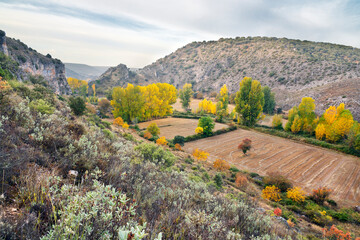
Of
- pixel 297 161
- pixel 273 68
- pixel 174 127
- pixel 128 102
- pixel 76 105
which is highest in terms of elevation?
pixel 273 68

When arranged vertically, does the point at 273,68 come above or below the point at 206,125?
above

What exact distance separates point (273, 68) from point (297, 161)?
3418 inches

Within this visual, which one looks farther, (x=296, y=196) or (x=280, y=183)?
(x=280, y=183)

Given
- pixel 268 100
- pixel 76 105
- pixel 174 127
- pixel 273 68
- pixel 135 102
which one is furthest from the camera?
pixel 273 68

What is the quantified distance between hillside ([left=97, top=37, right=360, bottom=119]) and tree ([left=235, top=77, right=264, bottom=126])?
32.4m

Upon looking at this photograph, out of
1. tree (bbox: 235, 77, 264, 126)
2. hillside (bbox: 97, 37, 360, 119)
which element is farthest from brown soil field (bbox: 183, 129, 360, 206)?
hillside (bbox: 97, 37, 360, 119)

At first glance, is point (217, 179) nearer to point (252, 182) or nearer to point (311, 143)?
point (252, 182)

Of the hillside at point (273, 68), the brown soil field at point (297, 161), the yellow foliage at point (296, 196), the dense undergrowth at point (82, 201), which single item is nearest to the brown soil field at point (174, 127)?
the brown soil field at point (297, 161)

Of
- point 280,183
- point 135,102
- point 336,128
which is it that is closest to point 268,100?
point 336,128

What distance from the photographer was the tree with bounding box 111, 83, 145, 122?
138 feet

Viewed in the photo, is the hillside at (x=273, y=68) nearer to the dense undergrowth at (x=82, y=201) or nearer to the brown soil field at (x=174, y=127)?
the brown soil field at (x=174, y=127)

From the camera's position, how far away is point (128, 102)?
42.2 meters

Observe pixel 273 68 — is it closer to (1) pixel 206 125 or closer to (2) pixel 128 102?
(1) pixel 206 125

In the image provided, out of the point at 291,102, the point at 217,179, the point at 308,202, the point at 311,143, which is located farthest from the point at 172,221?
the point at 291,102
